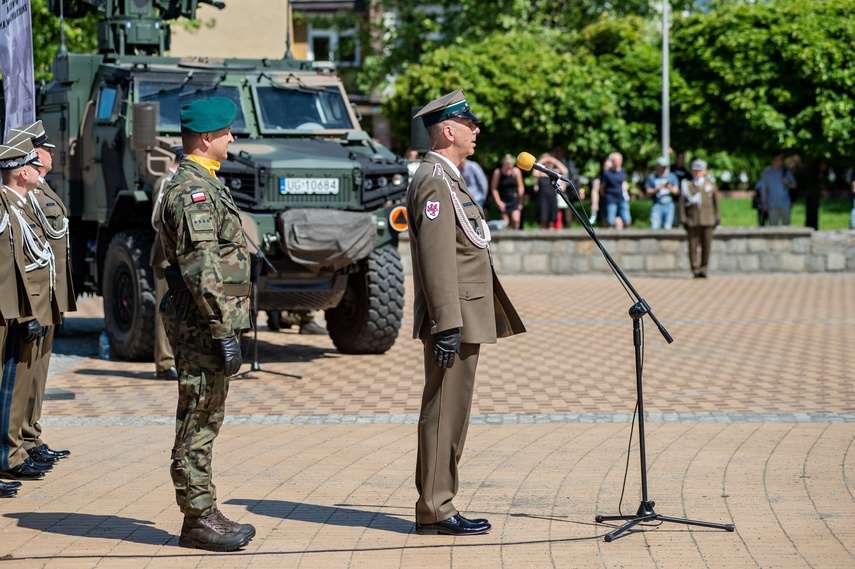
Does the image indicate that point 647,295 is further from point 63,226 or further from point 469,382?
point 469,382

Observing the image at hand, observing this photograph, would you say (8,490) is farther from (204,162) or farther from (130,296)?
(130,296)

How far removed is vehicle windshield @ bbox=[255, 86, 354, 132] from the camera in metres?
12.8

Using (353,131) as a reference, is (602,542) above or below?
below

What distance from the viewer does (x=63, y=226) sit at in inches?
324

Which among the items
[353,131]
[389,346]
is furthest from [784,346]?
[353,131]

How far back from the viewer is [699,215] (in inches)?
795

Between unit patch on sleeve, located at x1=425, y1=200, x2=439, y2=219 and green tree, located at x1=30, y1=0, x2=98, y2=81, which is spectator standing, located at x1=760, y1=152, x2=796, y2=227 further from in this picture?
unit patch on sleeve, located at x1=425, y1=200, x2=439, y2=219

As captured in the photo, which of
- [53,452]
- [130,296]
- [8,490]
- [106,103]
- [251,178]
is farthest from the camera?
[106,103]

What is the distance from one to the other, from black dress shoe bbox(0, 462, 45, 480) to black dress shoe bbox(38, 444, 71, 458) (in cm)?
32

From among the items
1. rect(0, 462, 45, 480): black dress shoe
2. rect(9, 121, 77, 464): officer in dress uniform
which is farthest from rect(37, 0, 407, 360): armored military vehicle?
rect(0, 462, 45, 480): black dress shoe

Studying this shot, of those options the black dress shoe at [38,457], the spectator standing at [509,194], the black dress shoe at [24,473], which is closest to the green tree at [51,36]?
the spectator standing at [509,194]

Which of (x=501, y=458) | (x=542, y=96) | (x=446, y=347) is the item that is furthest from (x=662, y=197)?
(x=446, y=347)

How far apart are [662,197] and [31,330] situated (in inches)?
673

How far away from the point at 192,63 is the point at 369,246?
2.92 m
